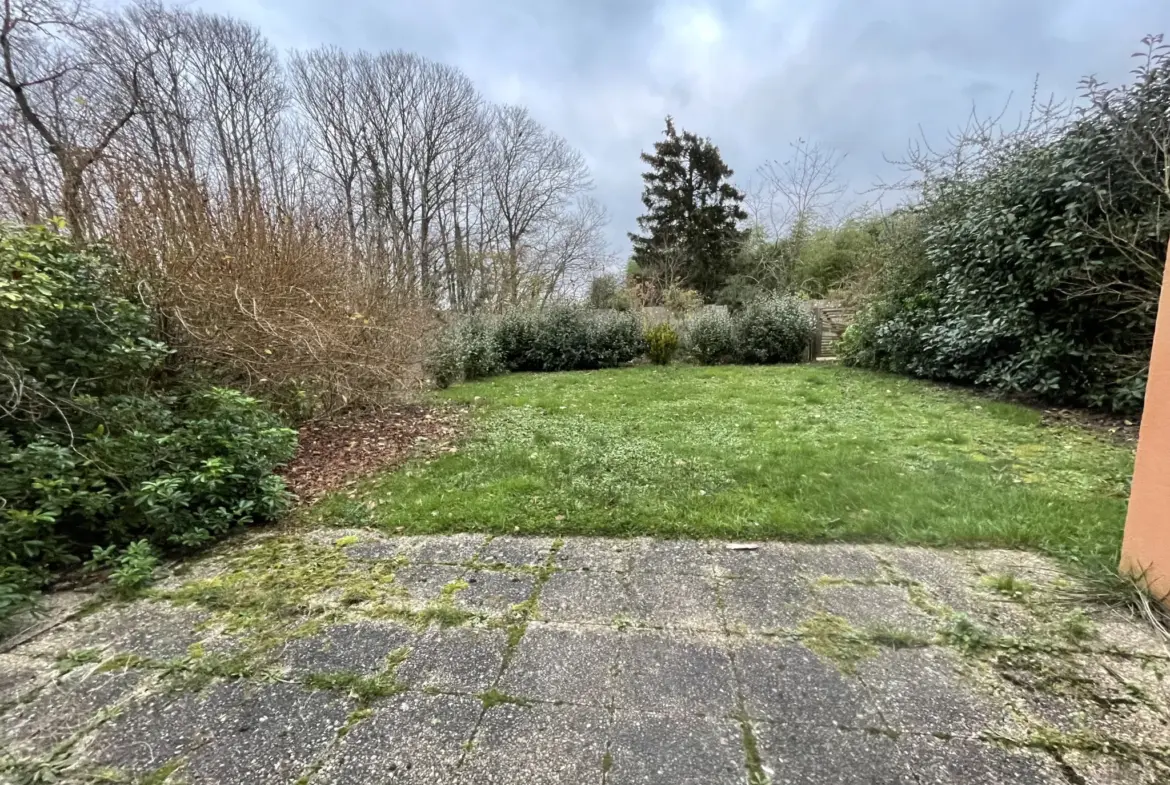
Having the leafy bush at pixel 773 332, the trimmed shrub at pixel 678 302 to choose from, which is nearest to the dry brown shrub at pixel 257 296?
the leafy bush at pixel 773 332

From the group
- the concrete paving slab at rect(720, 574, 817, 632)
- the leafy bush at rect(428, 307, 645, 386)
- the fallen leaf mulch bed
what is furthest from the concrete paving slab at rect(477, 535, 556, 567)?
Answer: the leafy bush at rect(428, 307, 645, 386)

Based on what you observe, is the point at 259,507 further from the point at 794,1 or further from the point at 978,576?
the point at 794,1

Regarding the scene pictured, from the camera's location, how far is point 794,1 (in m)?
5.75

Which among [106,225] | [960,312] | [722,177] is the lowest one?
[960,312]

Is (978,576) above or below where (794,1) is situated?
below

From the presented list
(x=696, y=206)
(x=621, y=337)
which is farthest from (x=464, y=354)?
(x=696, y=206)

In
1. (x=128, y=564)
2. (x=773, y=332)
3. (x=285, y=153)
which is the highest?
(x=285, y=153)

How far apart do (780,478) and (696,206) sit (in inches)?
700

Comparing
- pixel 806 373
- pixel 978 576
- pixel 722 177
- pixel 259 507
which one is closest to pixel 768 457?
pixel 978 576

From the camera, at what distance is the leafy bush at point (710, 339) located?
10.1 metres

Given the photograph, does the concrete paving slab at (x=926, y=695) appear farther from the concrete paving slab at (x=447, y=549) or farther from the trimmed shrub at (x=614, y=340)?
the trimmed shrub at (x=614, y=340)

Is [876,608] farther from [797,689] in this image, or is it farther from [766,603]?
[797,689]

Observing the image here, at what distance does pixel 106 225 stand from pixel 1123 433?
318 inches

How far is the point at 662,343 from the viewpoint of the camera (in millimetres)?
10086
